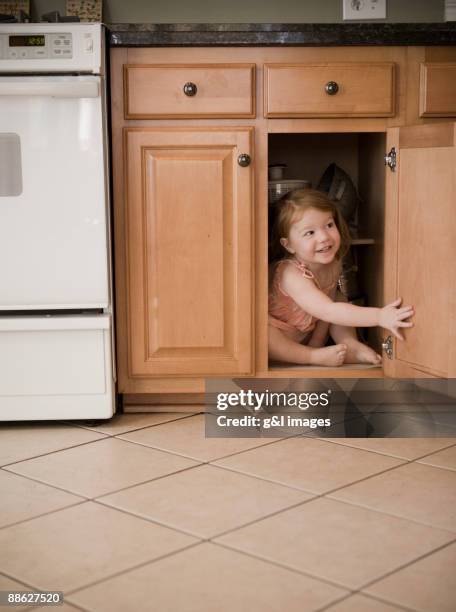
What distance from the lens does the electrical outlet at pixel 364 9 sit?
9.57 feet

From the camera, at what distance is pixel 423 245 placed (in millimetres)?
2186

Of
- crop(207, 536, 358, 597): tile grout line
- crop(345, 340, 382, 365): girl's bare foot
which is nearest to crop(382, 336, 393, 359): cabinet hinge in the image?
crop(345, 340, 382, 365): girl's bare foot

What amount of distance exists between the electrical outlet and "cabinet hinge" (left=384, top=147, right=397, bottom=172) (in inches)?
32.7

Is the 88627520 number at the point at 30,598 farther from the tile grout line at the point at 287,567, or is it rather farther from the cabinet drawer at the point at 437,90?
the cabinet drawer at the point at 437,90

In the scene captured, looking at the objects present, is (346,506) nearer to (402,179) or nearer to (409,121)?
(402,179)

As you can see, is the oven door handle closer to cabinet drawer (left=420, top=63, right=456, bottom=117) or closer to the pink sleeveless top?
the pink sleeveless top

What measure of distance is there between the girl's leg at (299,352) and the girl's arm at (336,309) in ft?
0.30

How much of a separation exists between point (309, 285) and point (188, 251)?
1.21 feet

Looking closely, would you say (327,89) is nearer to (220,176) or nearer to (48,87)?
(220,176)

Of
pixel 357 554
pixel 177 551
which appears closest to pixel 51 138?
pixel 177 551

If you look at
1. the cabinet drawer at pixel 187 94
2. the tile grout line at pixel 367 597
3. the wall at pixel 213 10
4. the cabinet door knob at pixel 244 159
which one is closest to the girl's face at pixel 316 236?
the cabinet door knob at pixel 244 159

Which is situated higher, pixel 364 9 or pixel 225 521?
pixel 364 9

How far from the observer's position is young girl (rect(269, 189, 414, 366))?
2.44 metres

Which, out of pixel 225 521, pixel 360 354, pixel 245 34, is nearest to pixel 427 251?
pixel 360 354
